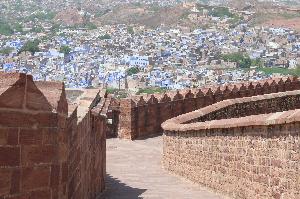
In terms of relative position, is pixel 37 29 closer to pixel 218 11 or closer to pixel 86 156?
pixel 218 11

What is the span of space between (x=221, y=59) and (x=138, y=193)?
113493 millimetres

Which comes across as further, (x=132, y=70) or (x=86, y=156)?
(x=132, y=70)

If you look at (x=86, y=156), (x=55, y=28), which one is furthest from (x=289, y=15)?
(x=86, y=156)

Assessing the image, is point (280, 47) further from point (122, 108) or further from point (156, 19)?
point (122, 108)

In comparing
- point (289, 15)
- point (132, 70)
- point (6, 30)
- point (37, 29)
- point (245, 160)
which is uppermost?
point (37, 29)

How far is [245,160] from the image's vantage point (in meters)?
7.66

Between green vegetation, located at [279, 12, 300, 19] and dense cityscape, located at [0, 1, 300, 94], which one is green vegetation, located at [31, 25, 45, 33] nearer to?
dense cityscape, located at [0, 1, 300, 94]

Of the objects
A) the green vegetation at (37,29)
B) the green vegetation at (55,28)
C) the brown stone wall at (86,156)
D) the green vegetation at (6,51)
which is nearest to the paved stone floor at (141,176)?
the brown stone wall at (86,156)

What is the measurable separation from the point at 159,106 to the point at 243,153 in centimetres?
885

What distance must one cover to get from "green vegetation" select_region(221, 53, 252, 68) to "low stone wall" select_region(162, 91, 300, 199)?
333 feet

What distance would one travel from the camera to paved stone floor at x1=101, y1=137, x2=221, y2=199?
875cm

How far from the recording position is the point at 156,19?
188625 mm

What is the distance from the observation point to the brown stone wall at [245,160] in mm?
6254

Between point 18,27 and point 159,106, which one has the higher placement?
point 18,27
